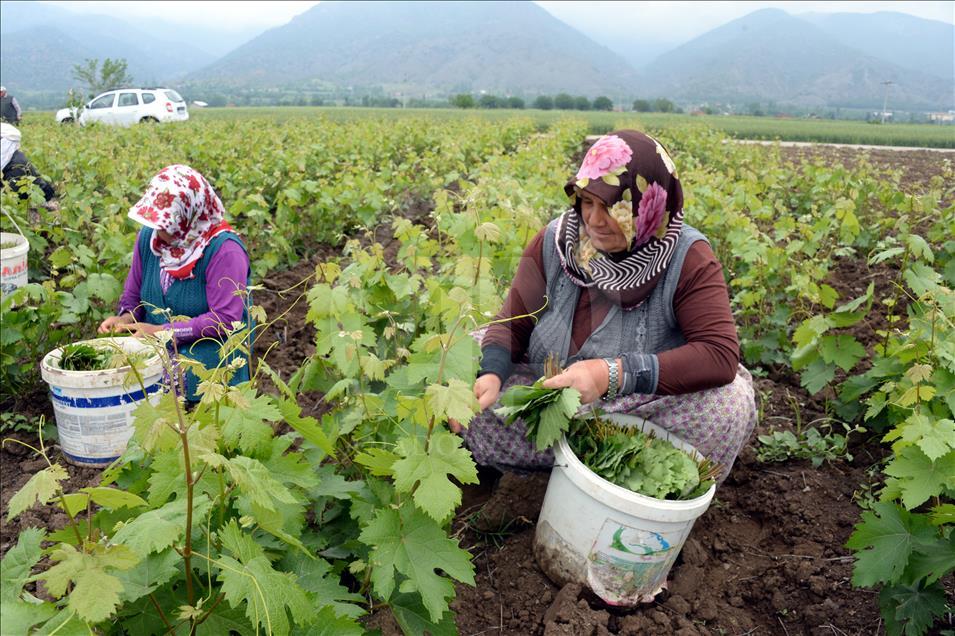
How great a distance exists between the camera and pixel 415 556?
1551mm

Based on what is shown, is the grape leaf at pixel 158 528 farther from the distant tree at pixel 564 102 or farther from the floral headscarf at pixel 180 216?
the distant tree at pixel 564 102

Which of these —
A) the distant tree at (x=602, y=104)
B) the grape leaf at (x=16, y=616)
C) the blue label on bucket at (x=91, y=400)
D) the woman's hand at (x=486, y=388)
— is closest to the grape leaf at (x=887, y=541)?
the woman's hand at (x=486, y=388)

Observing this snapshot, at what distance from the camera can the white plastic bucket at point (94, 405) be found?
282cm

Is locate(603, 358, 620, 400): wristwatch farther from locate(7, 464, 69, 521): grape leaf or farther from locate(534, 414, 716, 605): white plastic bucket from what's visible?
locate(7, 464, 69, 521): grape leaf

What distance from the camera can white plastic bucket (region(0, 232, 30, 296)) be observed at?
13.0ft

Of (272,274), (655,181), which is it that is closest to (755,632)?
(655,181)

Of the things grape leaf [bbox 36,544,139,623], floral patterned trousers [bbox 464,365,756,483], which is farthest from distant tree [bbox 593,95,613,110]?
grape leaf [bbox 36,544,139,623]

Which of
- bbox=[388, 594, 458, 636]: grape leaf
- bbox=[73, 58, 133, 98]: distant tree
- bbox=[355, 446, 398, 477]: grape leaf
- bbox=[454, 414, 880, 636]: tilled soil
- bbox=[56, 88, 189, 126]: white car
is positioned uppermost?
bbox=[73, 58, 133, 98]: distant tree

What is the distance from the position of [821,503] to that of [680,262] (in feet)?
3.90

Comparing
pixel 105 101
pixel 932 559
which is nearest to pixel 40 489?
pixel 932 559

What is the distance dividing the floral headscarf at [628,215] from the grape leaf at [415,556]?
4.07 feet

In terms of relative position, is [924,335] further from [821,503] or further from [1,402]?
[1,402]

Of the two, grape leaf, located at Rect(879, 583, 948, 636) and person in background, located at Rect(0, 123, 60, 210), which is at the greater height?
person in background, located at Rect(0, 123, 60, 210)

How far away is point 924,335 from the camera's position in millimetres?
2572
